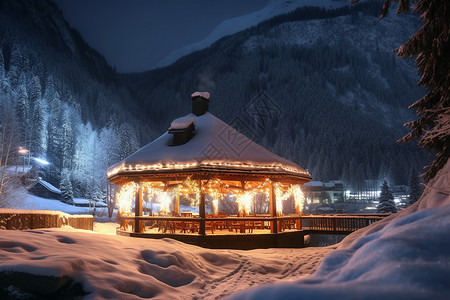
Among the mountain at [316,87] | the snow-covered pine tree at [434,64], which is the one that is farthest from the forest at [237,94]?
the snow-covered pine tree at [434,64]

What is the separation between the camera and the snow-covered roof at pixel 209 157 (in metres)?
14.9

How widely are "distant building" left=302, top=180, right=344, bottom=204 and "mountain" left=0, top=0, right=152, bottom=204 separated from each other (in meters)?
39.5

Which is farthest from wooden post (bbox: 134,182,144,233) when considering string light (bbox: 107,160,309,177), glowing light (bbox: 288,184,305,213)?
glowing light (bbox: 288,184,305,213)

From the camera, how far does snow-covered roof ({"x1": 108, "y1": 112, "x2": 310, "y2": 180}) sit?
49.0 ft

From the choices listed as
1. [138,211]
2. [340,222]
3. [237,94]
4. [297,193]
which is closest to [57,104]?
[138,211]

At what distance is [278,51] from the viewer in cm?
16838

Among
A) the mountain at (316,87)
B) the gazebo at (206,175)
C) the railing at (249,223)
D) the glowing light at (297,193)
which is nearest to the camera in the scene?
the gazebo at (206,175)

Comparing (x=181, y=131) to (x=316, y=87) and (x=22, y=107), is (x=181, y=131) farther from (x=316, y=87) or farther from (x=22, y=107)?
(x=316, y=87)

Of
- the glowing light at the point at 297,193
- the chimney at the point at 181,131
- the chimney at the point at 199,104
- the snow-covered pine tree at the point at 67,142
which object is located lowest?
the glowing light at the point at 297,193

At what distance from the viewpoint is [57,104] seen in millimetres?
71312

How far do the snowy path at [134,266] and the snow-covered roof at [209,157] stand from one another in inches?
193

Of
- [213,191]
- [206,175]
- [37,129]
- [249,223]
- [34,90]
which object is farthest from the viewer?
[34,90]

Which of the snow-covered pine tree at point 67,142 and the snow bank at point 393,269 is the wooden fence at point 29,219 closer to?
the snow bank at point 393,269

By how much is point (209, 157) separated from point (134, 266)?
7911 millimetres
